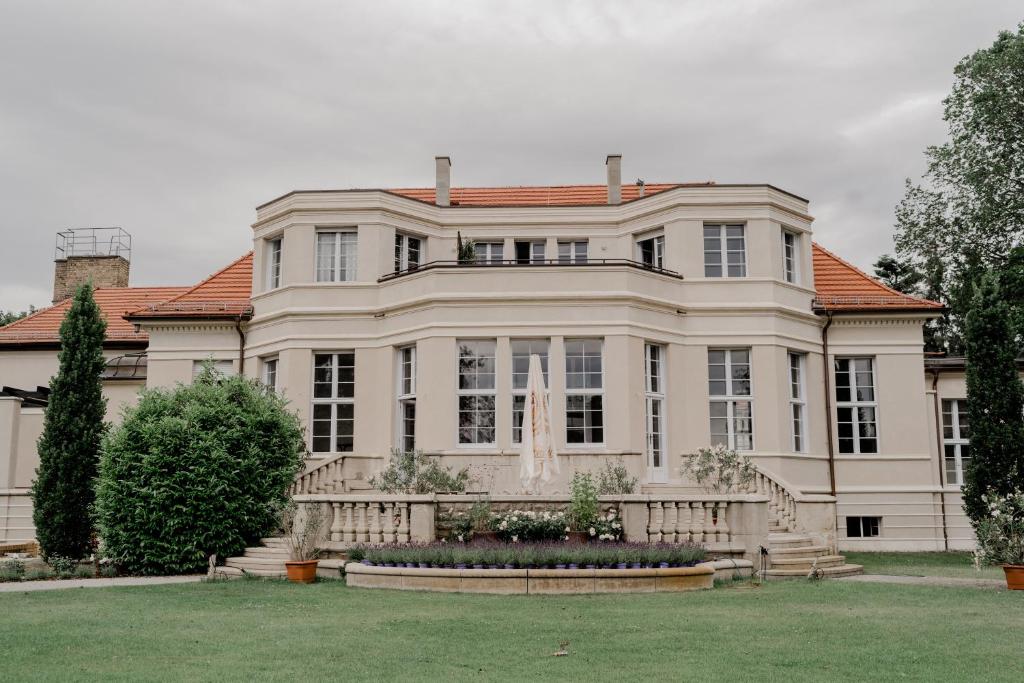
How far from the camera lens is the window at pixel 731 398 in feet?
72.1

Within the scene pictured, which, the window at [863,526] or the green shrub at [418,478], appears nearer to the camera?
the green shrub at [418,478]

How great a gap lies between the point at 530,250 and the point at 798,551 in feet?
39.4

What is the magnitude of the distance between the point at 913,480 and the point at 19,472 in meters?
22.6

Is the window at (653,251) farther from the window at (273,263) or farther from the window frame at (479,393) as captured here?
the window at (273,263)

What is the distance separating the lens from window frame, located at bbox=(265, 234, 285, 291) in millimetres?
24203

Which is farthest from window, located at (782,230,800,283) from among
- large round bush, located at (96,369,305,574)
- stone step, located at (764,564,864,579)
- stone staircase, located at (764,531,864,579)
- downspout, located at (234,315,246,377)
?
downspout, located at (234,315,246,377)

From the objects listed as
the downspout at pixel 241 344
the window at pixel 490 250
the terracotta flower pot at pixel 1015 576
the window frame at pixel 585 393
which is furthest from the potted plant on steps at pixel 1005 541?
the downspout at pixel 241 344

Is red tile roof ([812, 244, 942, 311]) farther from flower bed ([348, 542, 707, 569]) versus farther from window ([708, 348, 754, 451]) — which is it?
flower bed ([348, 542, 707, 569])

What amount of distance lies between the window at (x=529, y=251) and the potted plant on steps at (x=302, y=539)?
11.4 meters

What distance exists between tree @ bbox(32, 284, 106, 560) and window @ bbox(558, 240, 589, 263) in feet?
38.3

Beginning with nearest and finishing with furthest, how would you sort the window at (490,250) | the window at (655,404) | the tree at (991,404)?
1. the tree at (991,404)
2. the window at (655,404)
3. the window at (490,250)

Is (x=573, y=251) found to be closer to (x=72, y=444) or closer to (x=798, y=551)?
(x=798, y=551)

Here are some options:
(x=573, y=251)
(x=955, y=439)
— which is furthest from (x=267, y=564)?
(x=955, y=439)

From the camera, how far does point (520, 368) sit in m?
20.9
